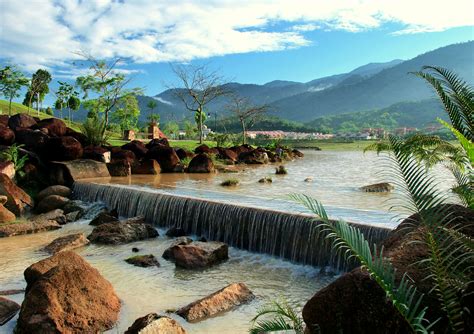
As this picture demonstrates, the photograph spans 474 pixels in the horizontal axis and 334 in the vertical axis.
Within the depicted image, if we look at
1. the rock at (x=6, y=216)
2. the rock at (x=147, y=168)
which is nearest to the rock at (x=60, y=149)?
the rock at (x=147, y=168)

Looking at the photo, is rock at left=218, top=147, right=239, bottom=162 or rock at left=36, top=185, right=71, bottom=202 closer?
rock at left=36, top=185, right=71, bottom=202

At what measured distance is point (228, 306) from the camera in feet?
21.4

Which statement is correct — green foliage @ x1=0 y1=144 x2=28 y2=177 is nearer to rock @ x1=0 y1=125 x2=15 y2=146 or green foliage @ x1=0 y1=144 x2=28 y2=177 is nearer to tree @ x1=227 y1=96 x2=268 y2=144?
rock @ x1=0 y1=125 x2=15 y2=146

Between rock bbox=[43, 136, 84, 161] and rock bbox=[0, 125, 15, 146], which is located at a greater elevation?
rock bbox=[0, 125, 15, 146]

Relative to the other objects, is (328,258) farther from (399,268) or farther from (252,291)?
(399,268)

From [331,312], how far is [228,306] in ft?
10.6

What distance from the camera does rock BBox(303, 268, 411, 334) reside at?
3.29 m

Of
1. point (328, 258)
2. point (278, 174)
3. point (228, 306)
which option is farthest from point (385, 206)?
point (278, 174)

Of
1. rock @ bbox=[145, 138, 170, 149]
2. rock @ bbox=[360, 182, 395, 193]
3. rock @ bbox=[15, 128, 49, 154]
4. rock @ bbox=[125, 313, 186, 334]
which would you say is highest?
rock @ bbox=[15, 128, 49, 154]

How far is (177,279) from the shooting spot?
7.98 m

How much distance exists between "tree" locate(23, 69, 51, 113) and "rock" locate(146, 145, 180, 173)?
40.3m

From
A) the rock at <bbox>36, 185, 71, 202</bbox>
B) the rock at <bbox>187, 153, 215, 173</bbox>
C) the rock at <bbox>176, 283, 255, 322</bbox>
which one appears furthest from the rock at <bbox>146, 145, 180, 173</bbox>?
the rock at <bbox>176, 283, 255, 322</bbox>

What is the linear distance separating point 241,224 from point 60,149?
9996 millimetres

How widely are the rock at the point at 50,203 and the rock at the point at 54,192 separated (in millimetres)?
690
